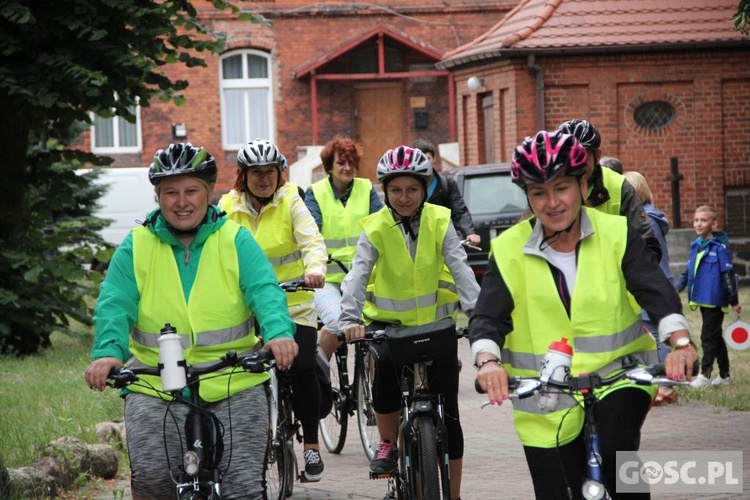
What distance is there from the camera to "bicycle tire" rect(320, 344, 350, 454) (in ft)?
33.0

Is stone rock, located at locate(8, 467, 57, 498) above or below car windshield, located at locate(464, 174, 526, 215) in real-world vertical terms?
below

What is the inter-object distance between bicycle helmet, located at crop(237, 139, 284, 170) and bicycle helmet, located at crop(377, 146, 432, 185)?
107 centimetres

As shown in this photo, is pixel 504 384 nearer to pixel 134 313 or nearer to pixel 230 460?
pixel 230 460

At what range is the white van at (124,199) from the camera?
3108 cm

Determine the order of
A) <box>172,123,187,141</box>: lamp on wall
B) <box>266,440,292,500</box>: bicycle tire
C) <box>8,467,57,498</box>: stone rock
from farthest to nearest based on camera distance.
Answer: <box>172,123,187,141</box>: lamp on wall < <box>266,440,292,500</box>: bicycle tire < <box>8,467,57,498</box>: stone rock

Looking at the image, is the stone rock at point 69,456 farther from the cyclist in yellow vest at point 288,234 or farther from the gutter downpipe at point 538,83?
the gutter downpipe at point 538,83

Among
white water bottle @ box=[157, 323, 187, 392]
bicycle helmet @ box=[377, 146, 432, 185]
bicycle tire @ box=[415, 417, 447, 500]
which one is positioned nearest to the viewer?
white water bottle @ box=[157, 323, 187, 392]

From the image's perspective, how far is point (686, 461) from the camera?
28.8 feet

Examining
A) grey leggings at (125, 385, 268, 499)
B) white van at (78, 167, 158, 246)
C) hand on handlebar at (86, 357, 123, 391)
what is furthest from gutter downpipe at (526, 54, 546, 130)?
hand on handlebar at (86, 357, 123, 391)

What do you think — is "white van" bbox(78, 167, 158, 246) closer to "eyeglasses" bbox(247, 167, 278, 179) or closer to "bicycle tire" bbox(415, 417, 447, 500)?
"eyeglasses" bbox(247, 167, 278, 179)

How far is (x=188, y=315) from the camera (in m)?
5.52

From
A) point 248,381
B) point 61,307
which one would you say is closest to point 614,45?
point 61,307

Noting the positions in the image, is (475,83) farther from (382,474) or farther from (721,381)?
(382,474)

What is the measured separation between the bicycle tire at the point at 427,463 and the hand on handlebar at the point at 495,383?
1.89 metres
